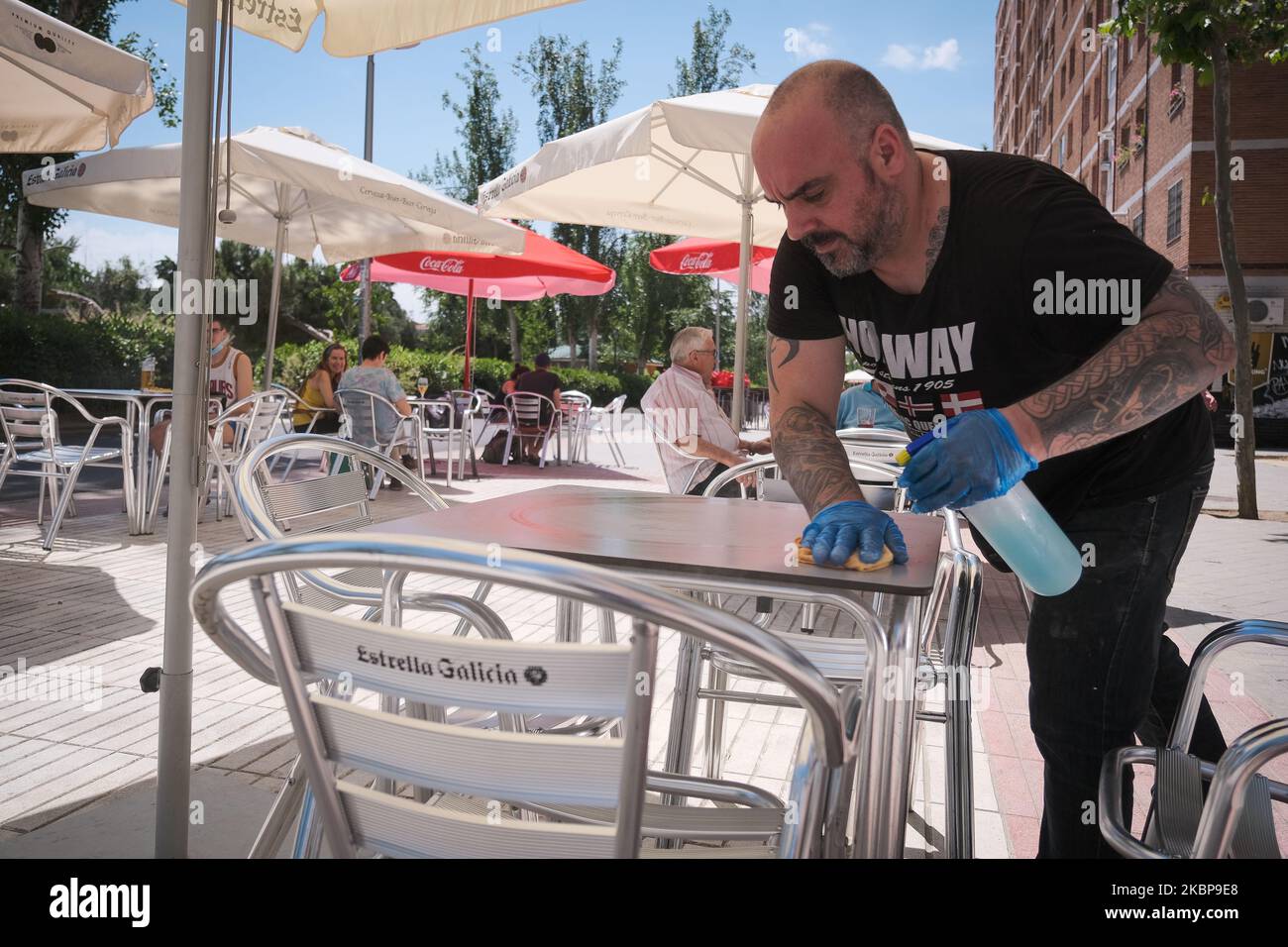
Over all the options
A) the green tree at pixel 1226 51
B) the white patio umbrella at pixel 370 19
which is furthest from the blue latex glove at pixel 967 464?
the green tree at pixel 1226 51

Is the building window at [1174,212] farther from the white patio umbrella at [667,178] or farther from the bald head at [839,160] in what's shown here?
the bald head at [839,160]

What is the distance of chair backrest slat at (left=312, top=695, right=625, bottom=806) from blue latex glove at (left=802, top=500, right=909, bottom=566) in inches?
26.6

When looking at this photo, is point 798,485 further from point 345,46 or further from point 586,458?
point 586,458

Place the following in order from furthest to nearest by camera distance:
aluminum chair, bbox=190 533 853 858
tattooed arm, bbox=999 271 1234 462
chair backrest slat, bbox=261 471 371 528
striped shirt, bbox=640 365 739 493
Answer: striped shirt, bbox=640 365 739 493, chair backrest slat, bbox=261 471 371 528, tattooed arm, bbox=999 271 1234 462, aluminum chair, bbox=190 533 853 858

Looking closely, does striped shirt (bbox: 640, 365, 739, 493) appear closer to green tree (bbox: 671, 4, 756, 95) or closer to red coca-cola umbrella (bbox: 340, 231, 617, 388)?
red coca-cola umbrella (bbox: 340, 231, 617, 388)

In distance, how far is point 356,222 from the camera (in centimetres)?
1006

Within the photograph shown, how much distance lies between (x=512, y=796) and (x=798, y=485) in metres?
1.19

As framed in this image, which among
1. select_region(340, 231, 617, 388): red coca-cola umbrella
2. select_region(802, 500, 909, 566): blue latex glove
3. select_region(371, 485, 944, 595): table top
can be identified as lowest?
select_region(371, 485, 944, 595): table top

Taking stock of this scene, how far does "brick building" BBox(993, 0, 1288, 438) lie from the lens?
22.1 m

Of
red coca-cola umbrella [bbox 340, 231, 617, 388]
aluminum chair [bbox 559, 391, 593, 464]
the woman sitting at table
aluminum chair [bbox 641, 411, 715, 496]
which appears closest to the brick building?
red coca-cola umbrella [bbox 340, 231, 617, 388]

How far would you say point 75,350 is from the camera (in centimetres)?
1694

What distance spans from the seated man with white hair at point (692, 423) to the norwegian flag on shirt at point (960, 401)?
335 centimetres

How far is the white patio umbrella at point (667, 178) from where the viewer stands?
17.1 ft

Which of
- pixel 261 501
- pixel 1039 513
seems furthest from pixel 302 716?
pixel 1039 513
